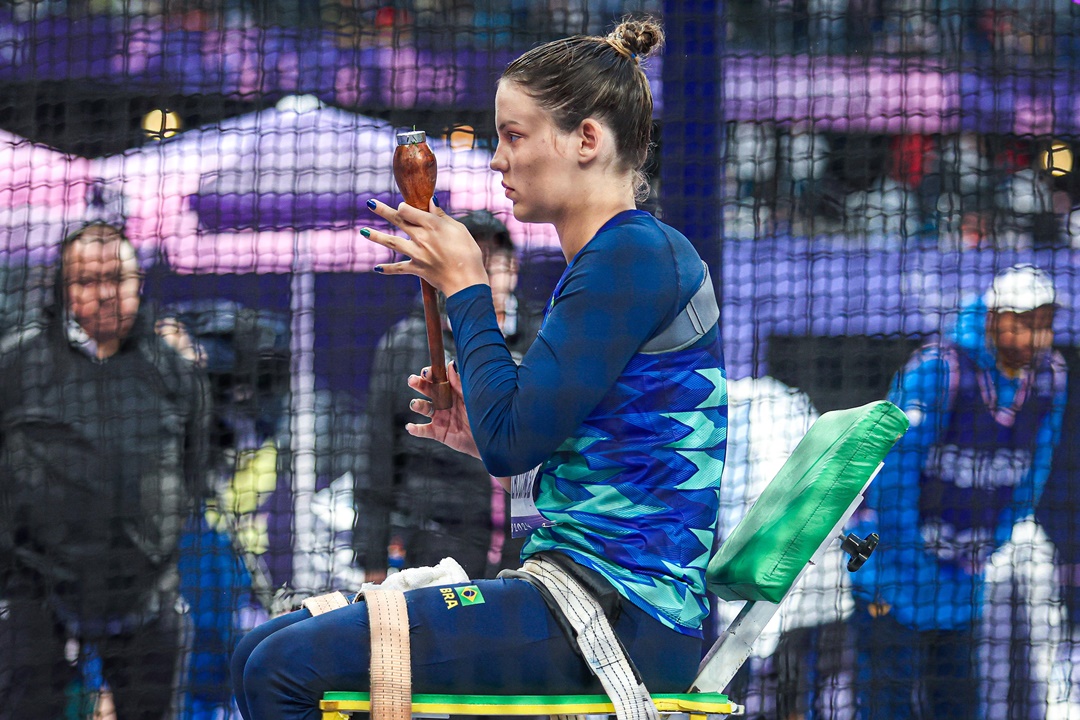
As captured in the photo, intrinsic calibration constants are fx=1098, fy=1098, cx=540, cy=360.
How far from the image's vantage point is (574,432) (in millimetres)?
1311

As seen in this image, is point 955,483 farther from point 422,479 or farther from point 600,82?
point 600,82

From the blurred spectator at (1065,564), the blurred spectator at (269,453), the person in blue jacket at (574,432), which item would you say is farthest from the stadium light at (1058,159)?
the person in blue jacket at (574,432)

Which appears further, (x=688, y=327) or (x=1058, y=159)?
(x=1058, y=159)

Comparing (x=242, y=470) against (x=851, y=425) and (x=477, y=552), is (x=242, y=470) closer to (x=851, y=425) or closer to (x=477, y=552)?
(x=477, y=552)

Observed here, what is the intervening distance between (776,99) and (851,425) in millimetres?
2054

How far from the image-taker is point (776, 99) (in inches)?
126

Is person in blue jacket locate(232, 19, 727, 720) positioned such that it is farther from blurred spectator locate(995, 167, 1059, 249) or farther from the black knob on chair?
blurred spectator locate(995, 167, 1059, 249)

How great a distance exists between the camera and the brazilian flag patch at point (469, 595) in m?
1.29

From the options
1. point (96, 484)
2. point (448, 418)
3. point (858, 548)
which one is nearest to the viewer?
point (858, 548)

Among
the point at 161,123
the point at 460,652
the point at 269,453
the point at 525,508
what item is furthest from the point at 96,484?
the point at 460,652

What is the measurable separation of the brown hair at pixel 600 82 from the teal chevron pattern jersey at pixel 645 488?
1.03 feet

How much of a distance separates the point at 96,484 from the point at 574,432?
2293mm

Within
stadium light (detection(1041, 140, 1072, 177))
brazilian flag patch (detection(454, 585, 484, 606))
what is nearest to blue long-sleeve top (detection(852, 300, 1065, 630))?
stadium light (detection(1041, 140, 1072, 177))

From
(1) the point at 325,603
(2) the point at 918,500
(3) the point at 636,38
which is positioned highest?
(3) the point at 636,38
